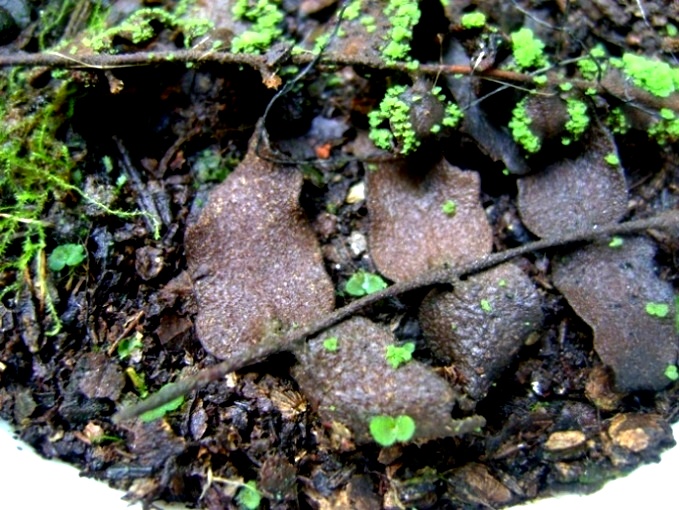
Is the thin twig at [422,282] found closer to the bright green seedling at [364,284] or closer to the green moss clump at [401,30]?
the bright green seedling at [364,284]

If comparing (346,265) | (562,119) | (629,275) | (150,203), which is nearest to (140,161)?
(150,203)

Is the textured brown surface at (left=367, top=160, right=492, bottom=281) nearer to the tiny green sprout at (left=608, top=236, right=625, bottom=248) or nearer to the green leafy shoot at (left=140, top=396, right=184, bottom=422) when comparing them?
the tiny green sprout at (left=608, top=236, right=625, bottom=248)

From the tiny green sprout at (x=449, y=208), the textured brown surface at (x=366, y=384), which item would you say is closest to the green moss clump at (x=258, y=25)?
the tiny green sprout at (x=449, y=208)

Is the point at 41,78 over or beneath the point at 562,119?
over

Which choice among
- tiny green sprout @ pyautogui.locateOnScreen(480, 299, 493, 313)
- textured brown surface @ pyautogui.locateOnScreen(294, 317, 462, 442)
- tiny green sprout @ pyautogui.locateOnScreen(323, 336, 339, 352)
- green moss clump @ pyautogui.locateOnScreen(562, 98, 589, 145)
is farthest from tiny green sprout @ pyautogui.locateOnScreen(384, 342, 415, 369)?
green moss clump @ pyautogui.locateOnScreen(562, 98, 589, 145)

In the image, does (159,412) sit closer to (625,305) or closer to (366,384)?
(366,384)

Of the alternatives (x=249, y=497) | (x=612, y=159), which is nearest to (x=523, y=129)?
(x=612, y=159)

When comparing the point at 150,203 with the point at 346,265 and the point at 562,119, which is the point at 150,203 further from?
the point at 562,119
